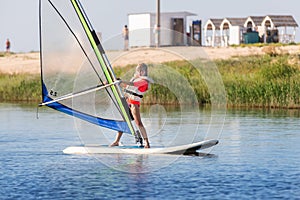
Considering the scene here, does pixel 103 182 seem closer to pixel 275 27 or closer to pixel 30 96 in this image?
pixel 30 96

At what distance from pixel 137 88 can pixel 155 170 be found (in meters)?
1.74

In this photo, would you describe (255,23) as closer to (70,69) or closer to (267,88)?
(267,88)

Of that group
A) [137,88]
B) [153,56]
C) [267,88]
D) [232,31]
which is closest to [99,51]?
[137,88]

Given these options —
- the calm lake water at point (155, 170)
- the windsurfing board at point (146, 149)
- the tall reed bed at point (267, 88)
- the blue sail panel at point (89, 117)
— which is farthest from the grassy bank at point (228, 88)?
the windsurfing board at point (146, 149)

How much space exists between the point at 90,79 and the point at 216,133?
5098 millimetres

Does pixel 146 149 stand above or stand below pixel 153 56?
below

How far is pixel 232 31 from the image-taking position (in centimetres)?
5266

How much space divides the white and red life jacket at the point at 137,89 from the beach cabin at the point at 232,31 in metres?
36.7

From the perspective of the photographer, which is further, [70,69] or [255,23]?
[255,23]

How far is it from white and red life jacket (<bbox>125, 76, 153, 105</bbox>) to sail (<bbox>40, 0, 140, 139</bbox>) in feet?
0.51

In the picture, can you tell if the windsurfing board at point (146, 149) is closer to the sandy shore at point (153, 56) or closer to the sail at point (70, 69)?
the sail at point (70, 69)

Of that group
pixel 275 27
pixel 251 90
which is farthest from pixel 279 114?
pixel 275 27

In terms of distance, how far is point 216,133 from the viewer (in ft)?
69.2

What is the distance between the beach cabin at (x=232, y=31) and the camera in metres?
52.3
